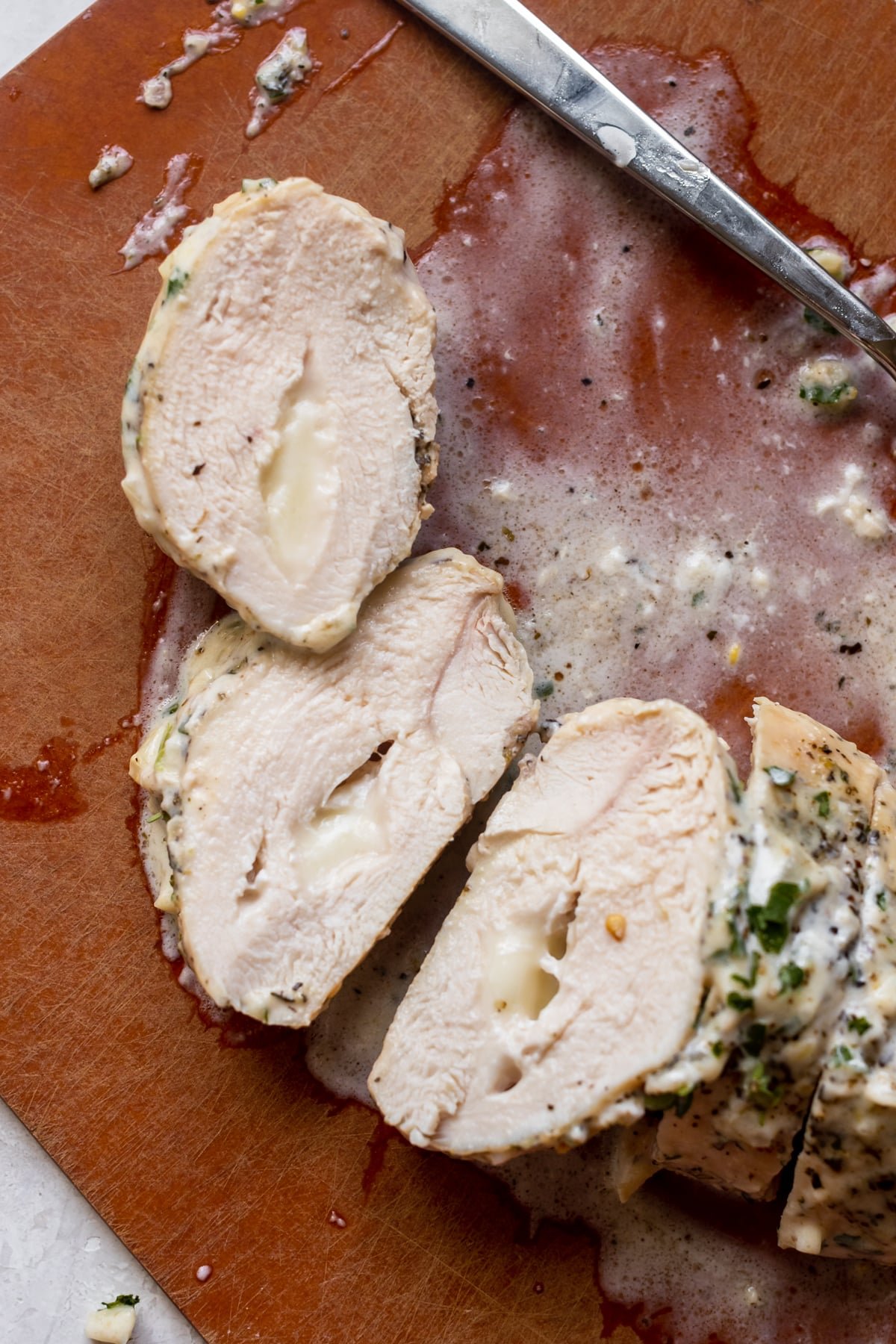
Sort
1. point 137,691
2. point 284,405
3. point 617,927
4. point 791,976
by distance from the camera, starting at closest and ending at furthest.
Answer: point 791,976, point 617,927, point 284,405, point 137,691

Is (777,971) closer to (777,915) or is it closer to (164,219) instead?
(777,915)

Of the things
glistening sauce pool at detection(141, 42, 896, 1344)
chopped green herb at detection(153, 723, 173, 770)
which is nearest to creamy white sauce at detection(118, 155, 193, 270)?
glistening sauce pool at detection(141, 42, 896, 1344)

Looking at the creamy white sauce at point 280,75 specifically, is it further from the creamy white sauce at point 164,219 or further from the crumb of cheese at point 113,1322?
the crumb of cheese at point 113,1322

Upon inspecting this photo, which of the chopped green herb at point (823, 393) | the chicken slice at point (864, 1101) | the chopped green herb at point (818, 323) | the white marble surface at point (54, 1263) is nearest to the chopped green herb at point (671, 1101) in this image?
the chicken slice at point (864, 1101)

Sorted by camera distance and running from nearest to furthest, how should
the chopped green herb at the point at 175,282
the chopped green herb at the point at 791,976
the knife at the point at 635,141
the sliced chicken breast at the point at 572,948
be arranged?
the chopped green herb at the point at 791,976 → the sliced chicken breast at the point at 572,948 → the chopped green herb at the point at 175,282 → the knife at the point at 635,141

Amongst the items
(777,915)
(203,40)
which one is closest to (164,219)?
(203,40)

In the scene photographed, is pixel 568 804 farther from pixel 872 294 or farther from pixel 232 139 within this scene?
pixel 232 139
